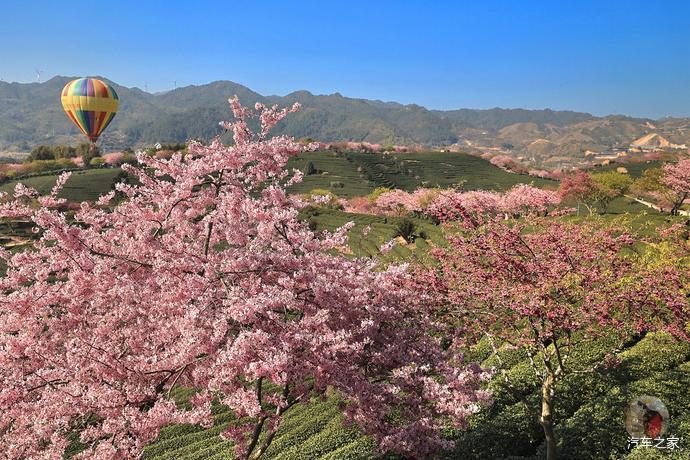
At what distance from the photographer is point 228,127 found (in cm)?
974

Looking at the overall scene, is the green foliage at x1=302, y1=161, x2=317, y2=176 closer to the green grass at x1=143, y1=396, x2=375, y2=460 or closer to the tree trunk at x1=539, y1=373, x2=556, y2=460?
the green grass at x1=143, y1=396, x2=375, y2=460

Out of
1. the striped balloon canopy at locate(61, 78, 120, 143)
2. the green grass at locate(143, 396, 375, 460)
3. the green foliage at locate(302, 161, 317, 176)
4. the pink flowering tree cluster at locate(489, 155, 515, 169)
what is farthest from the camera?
the pink flowering tree cluster at locate(489, 155, 515, 169)

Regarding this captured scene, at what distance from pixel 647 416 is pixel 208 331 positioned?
7173 mm

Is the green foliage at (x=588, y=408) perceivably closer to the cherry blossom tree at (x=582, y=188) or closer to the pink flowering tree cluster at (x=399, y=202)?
the cherry blossom tree at (x=582, y=188)

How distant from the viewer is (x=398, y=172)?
134 metres

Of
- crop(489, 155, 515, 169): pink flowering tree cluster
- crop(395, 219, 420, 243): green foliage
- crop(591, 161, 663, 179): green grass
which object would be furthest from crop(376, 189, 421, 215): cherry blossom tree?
crop(489, 155, 515, 169): pink flowering tree cluster

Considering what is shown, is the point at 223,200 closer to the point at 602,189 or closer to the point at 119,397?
the point at 119,397

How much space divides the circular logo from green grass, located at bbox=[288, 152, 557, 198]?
3572 inches

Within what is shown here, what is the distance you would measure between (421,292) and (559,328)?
3114 millimetres

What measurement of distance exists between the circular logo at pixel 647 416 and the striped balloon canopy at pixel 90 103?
209 feet

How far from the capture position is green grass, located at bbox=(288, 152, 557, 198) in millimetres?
109500

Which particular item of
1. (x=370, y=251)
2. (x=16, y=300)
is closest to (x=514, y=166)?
(x=370, y=251)

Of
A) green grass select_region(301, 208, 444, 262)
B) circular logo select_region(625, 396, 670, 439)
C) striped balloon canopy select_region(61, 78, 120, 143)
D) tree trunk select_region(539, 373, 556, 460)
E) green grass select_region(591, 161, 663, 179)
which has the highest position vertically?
striped balloon canopy select_region(61, 78, 120, 143)

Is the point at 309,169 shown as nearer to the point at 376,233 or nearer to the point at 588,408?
the point at 376,233
